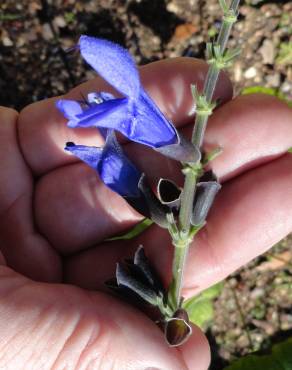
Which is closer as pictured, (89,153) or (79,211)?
(89,153)

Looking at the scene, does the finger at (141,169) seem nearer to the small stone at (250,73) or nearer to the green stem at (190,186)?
the green stem at (190,186)

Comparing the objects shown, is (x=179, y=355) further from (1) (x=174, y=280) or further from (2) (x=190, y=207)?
(2) (x=190, y=207)

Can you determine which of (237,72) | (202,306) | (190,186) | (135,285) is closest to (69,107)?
(190,186)

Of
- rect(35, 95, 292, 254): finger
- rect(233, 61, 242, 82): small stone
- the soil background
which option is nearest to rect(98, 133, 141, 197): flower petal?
rect(35, 95, 292, 254): finger

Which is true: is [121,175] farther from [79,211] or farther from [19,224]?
[19,224]

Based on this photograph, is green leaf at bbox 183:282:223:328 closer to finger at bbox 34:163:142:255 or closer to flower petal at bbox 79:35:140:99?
finger at bbox 34:163:142:255

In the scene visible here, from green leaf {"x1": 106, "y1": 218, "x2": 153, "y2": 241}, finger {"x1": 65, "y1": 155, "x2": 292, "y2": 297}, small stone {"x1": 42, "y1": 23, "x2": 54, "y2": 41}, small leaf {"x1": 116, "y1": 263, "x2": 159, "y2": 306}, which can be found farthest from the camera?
small stone {"x1": 42, "y1": 23, "x2": 54, "y2": 41}

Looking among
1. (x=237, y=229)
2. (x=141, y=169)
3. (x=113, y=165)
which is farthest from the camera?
(x=141, y=169)
